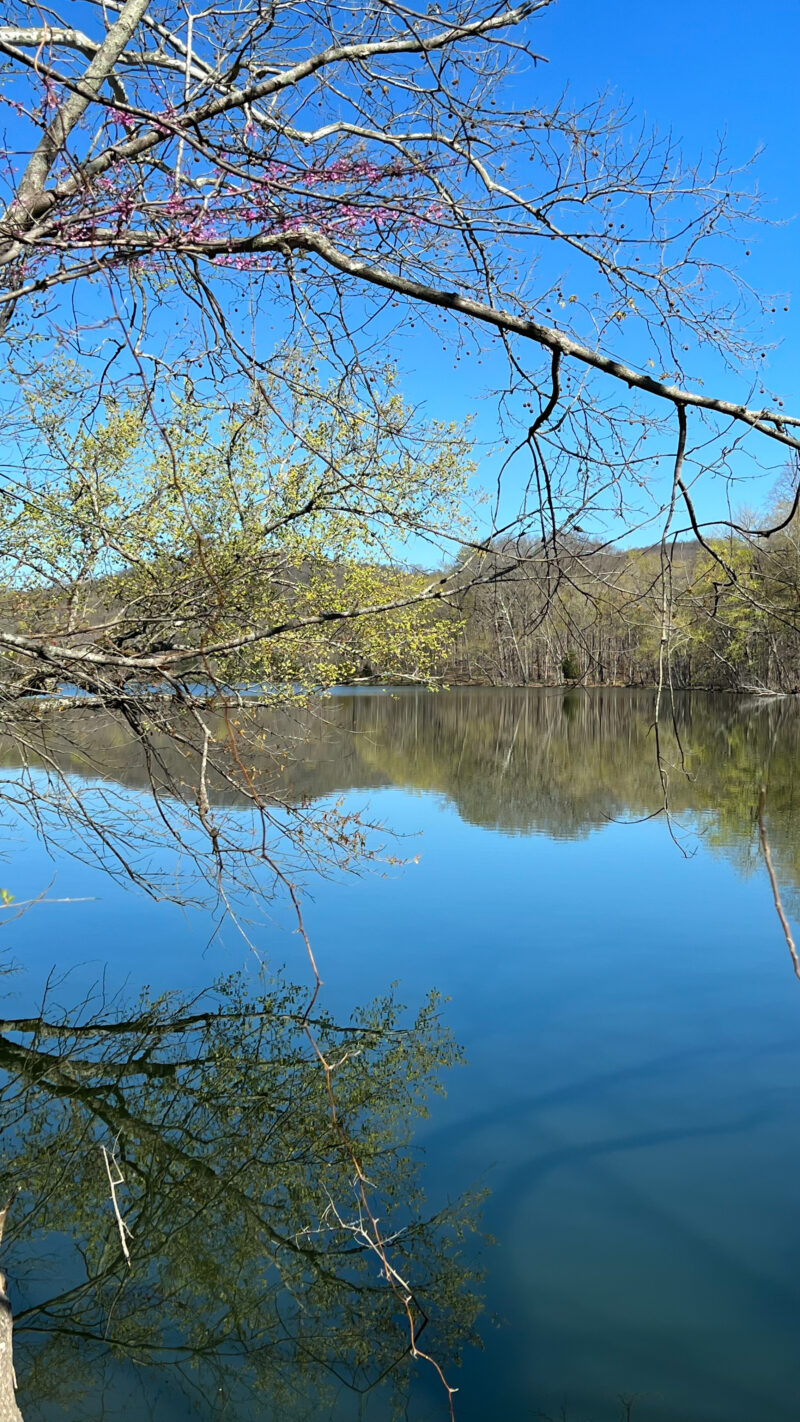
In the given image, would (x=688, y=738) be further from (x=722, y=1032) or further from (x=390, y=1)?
(x=390, y=1)

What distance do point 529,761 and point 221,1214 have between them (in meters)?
16.0

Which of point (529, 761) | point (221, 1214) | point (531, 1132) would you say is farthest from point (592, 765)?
point (221, 1214)

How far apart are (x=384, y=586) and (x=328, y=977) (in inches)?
334

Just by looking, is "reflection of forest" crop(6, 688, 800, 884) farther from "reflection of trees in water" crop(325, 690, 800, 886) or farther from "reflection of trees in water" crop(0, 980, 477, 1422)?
"reflection of trees in water" crop(0, 980, 477, 1422)

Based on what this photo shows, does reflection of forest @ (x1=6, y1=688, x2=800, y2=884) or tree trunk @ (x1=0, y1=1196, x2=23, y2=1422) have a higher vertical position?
tree trunk @ (x1=0, y1=1196, x2=23, y2=1422)

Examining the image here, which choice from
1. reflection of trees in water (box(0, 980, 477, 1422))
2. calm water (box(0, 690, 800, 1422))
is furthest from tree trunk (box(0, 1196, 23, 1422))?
calm water (box(0, 690, 800, 1422))

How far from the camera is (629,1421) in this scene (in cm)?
310

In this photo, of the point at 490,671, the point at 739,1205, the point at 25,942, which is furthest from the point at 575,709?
the point at 739,1205

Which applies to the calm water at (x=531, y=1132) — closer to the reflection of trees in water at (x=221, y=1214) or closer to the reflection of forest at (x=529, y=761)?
the reflection of trees in water at (x=221, y=1214)

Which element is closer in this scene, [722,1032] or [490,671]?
[722,1032]

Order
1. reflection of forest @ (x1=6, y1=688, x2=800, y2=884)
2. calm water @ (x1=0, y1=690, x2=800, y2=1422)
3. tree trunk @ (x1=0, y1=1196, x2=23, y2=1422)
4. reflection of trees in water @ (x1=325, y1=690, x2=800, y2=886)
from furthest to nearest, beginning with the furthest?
reflection of trees in water @ (x1=325, y1=690, x2=800, y2=886) < reflection of forest @ (x1=6, y1=688, x2=800, y2=884) < calm water @ (x1=0, y1=690, x2=800, y2=1422) < tree trunk @ (x1=0, y1=1196, x2=23, y2=1422)

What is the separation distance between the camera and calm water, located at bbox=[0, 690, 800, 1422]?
3350 millimetres

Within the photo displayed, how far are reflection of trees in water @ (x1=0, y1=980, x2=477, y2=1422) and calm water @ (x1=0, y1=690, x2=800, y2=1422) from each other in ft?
0.06

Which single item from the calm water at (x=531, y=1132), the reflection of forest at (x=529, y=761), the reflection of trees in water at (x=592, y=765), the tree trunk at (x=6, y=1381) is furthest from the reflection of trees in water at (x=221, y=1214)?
the reflection of trees in water at (x=592, y=765)
